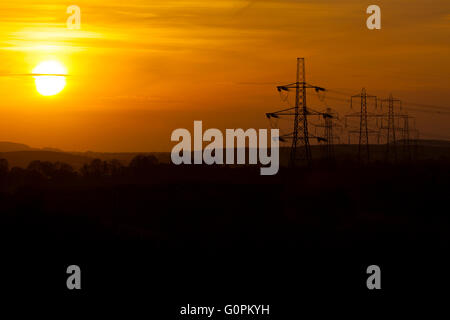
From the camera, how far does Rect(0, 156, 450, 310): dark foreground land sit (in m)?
53.1

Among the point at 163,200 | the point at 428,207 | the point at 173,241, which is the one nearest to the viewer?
the point at 173,241

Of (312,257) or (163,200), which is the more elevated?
(163,200)

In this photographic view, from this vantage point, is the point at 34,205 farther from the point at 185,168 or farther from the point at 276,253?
the point at 185,168

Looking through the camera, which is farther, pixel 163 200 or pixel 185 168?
pixel 185 168

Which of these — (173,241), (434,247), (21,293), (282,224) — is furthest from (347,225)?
(21,293)

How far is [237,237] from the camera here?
6512cm

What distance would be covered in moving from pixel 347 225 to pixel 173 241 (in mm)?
15119

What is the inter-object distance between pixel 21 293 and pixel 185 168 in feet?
253

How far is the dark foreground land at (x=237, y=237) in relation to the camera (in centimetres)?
5309
